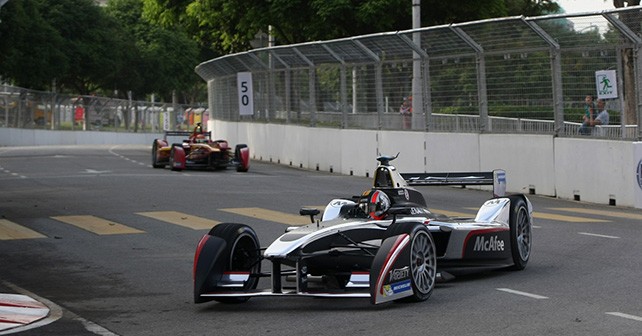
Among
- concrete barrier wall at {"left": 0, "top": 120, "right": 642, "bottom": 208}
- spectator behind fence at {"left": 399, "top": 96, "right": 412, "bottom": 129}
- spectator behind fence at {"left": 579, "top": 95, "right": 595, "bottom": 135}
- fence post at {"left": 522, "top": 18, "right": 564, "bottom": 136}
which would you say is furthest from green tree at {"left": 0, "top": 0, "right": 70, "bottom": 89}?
spectator behind fence at {"left": 579, "top": 95, "right": 595, "bottom": 135}

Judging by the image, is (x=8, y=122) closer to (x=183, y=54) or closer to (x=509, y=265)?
(x=183, y=54)

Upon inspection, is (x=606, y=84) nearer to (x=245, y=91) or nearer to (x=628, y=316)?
(x=628, y=316)

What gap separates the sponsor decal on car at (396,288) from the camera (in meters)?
9.88

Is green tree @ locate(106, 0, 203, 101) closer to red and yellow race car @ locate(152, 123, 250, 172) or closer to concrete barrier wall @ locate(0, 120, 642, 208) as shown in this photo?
concrete barrier wall @ locate(0, 120, 642, 208)

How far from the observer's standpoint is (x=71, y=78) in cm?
9075

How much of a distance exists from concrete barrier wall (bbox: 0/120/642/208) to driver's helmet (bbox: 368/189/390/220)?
9.33 meters

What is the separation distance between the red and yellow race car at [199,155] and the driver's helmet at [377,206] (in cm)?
2065

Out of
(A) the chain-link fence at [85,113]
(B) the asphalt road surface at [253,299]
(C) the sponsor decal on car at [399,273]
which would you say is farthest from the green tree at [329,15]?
(C) the sponsor decal on car at [399,273]

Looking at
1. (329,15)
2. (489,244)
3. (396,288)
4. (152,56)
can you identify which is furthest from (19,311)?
(152,56)

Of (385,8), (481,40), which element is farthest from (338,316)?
(385,8)

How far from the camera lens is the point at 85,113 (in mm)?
76000

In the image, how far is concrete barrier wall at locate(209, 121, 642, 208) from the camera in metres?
20.9

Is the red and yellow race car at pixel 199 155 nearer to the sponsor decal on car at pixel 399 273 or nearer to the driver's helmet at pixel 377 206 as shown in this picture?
the driver's helmet at pixel 377 206

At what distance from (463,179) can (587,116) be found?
30.2ft
